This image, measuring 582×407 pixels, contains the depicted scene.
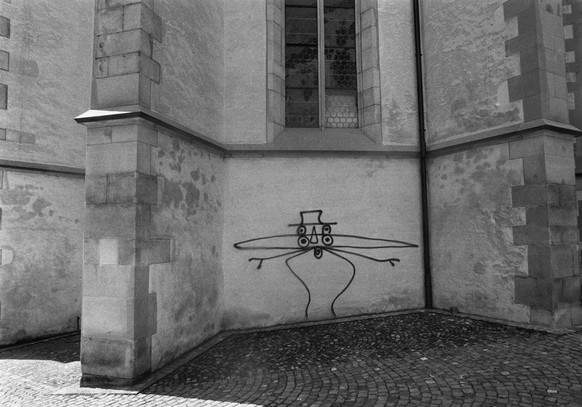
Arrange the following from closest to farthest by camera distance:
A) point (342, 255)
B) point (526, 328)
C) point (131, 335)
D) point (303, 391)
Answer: point (303, 391), point (131, 335), point (526, 328), point (342, 255)

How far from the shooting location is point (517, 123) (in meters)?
5.41

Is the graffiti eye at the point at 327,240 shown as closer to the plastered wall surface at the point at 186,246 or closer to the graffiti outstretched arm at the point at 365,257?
the graffiti outstretched arm at the point at 365,257

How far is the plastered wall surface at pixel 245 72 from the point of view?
247 inches

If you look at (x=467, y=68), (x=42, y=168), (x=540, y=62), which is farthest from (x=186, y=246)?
(x=540, y=62)

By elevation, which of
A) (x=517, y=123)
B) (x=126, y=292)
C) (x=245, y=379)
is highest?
(x=517, y=123)

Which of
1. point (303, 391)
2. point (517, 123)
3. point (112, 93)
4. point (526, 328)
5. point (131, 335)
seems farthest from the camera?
point (517, 123)

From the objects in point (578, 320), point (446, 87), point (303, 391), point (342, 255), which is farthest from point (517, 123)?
point (303, 391)

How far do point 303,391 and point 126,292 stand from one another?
199cm

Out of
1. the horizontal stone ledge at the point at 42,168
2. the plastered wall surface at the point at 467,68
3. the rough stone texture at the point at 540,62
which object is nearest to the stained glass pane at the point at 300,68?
the plastered wall surface at the point at 467,68

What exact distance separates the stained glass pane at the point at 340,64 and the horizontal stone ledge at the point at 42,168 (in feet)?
14.5

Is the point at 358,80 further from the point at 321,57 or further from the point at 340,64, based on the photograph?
the point at 321,57

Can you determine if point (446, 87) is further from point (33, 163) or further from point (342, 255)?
point (33, 163)

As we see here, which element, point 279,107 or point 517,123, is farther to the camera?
point 279,107

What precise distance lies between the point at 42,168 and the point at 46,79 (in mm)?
1536
